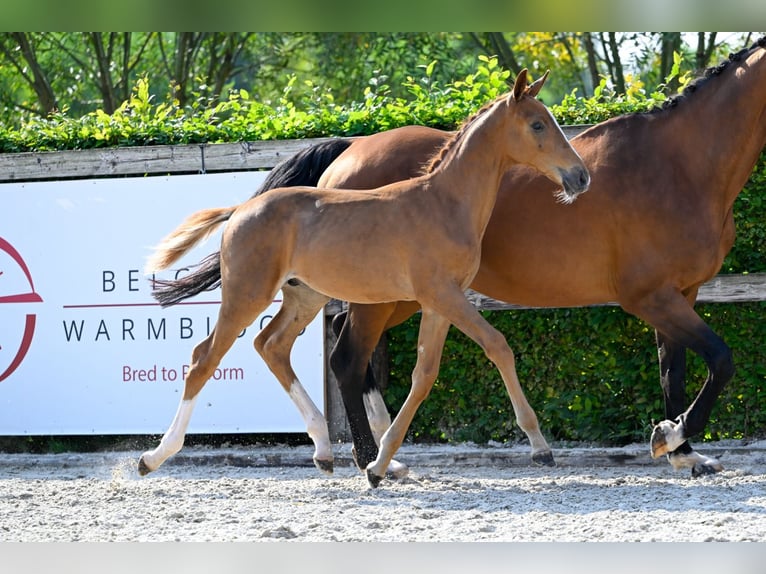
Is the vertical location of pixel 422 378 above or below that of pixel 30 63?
below

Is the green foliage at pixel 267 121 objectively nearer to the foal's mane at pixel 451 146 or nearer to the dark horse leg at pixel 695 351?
the foal's mane at pixel 451 146

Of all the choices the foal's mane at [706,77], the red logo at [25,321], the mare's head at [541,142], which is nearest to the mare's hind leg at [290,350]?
the mare's head at [541,142]

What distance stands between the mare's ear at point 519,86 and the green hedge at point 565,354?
75.9 inches

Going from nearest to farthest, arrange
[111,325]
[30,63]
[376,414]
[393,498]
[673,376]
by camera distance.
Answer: [393,498]
[673,376]
[376,414]
[111,325]
[30,63]

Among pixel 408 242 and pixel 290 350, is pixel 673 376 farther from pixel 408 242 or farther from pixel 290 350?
pixel 290 350

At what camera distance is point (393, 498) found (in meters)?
4.61

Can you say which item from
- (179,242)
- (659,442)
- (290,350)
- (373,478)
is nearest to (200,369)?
(290,350)

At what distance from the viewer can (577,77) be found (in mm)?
16781

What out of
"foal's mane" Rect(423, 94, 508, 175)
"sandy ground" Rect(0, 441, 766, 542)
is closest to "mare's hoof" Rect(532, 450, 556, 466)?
"sandy ground" Rect(0, 441, 766, 542)

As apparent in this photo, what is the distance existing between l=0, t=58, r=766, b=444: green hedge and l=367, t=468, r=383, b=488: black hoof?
1.69 metres

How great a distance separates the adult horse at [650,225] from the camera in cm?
488

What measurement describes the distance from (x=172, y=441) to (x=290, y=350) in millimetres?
794
